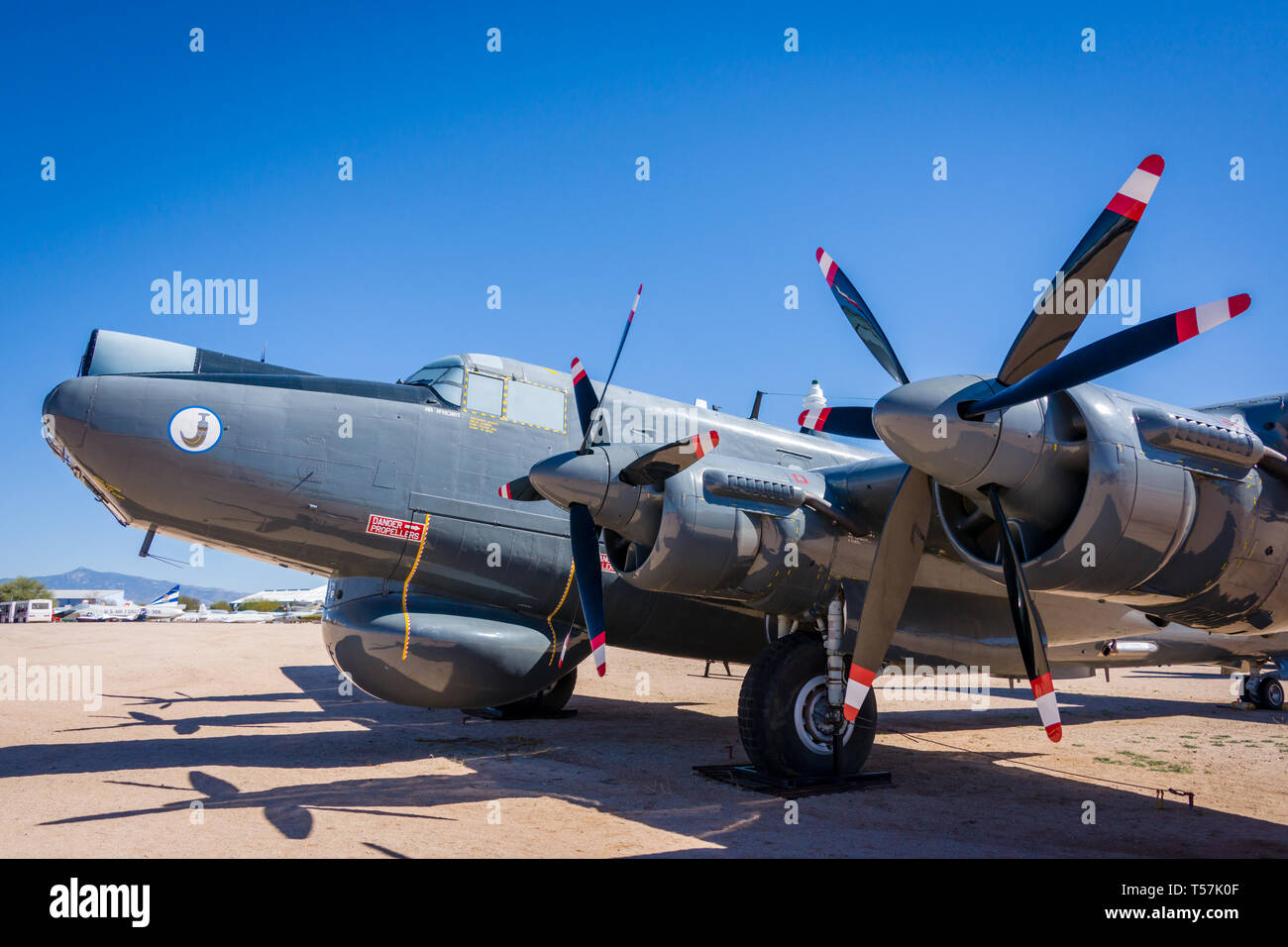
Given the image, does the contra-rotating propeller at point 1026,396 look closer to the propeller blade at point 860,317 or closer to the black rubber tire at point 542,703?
the propeller blade at point 860,317

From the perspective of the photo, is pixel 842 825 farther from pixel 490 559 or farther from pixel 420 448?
pixel 420 448

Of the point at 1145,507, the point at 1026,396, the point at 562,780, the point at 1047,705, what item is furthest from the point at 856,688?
the point at 562,780

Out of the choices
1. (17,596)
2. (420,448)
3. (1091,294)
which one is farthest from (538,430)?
(17,596)

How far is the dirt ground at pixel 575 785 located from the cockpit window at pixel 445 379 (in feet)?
15.4

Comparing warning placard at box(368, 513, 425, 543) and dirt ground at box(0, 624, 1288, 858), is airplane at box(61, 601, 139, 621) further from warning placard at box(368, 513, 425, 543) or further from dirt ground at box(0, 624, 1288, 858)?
warning placard at box(368, 513, 425, 543)

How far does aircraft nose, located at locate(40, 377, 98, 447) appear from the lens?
8.67 metres

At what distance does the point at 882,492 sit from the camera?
9.16 m

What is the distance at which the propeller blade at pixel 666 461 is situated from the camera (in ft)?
26.6

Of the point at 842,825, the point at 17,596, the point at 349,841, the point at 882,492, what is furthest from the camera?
the point at 17,596

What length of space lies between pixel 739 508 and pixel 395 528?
4.25 metres

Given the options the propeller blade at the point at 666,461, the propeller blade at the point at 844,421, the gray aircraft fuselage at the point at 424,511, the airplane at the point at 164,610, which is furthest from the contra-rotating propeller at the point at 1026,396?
the airplane at the point at 164,610

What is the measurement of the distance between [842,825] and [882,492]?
3590 millimetres

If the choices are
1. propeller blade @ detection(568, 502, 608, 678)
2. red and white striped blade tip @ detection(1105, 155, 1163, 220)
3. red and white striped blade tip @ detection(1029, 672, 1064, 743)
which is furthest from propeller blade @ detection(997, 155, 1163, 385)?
propeller blade @ detection(568, 502, 608, 678)

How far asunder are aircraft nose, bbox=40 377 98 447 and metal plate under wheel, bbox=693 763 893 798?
7.97 m
